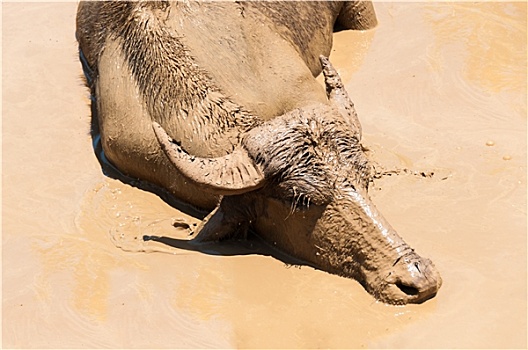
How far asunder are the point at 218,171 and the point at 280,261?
2.96ft

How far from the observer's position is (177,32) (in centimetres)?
813

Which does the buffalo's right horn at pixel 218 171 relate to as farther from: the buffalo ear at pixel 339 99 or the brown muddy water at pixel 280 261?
the buffalo ear at pixel 339 99

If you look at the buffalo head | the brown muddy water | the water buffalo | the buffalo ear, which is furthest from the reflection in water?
the buffalo head

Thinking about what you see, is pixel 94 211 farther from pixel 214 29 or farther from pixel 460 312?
pixel 460 312

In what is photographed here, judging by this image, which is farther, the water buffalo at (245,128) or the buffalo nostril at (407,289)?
the water buffalo at (245,128)

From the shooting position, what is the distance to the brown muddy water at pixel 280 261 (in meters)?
6.38

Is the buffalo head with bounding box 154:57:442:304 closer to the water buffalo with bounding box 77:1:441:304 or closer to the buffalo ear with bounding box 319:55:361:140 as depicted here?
the water buffalo with bounding box 77:1:441:304

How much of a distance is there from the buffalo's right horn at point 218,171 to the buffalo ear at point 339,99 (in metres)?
0.91

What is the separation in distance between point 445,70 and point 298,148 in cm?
387

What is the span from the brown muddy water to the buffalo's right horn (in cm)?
70

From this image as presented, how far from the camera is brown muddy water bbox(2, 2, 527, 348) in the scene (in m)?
6.38

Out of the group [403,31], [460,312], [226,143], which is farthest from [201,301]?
[403,31]

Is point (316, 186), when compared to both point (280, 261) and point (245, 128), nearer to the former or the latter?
point (280, 261)

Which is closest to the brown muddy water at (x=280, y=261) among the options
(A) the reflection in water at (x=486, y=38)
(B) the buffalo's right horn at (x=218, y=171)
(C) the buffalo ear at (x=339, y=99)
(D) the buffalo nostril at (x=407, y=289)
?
(A) the reflection in water at (x=486, y=38)
